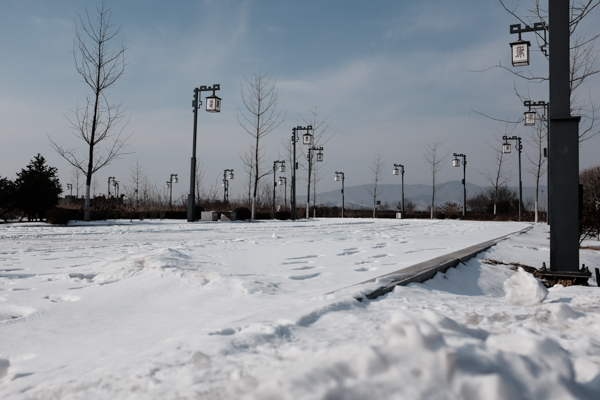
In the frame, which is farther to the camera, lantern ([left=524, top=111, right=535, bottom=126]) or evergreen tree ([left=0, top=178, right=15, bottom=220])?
lantern ([left=524, top=111, right=535, bottom=126])

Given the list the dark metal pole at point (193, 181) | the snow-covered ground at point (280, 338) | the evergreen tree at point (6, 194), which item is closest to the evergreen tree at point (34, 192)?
the evergreen tree at point (6, 194)

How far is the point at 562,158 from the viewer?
3900 millimetres

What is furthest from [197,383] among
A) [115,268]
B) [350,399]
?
[115,268]

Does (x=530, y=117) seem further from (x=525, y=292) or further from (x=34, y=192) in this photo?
(x=34, y=192)

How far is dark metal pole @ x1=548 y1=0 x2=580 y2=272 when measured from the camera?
3.85 m

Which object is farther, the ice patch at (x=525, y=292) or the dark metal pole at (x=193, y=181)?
the dark metal pole at (x=193, y=181)

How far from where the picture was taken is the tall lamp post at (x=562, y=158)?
385 centimetres

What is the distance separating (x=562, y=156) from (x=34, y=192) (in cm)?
1654

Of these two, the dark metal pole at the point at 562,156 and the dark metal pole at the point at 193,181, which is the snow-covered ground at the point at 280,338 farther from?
the dark metal pole at the point at 193,181

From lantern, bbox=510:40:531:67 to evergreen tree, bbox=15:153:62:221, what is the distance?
15.5 metres

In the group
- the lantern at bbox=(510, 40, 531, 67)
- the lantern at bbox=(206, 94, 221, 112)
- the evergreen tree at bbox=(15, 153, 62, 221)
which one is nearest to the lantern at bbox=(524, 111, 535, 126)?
the lantern at bbox=(510, 40, 531, 67)

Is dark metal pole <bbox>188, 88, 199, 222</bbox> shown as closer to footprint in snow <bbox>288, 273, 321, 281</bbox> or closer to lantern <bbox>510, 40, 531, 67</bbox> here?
lantern <bbox>510, 40, 531, 67</bbox>

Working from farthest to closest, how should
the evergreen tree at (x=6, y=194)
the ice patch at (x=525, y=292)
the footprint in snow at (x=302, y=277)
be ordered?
1. the evergreen tree at (x=6, y=194)
2. the footprint in snow at (x=302, y=277)
3. the ice patch at (x=525, y=292)

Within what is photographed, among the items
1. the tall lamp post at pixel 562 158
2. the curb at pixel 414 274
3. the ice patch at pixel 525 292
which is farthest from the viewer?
the tall lamp post at pixel 562 158
